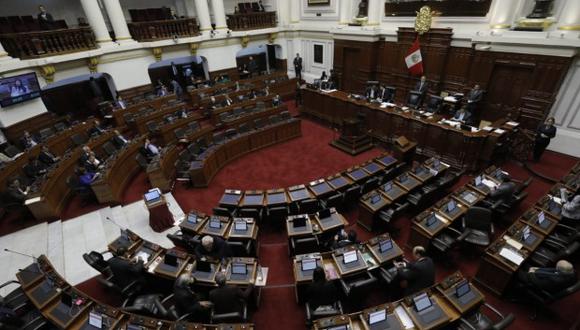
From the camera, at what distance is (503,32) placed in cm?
1008

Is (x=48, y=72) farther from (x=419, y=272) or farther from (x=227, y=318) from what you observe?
(x=419, y=272)

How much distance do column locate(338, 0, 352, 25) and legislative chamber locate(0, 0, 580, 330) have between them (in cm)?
11

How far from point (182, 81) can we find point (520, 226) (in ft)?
60.0

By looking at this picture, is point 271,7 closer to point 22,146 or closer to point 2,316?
point 22,146

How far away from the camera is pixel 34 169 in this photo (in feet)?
29.5

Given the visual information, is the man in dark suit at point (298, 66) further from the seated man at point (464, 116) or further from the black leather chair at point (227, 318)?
the black leather chair at point (227, 318)

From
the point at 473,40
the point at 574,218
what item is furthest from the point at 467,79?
the point at 574,218

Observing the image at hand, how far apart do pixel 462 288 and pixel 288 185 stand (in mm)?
5773

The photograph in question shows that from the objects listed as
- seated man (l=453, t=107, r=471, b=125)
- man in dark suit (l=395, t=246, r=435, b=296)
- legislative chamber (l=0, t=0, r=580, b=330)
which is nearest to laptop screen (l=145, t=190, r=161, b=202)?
legislative chamber (l=0, t=0, r=580, b=330)

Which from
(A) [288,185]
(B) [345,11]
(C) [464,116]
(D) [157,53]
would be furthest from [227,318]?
(B) [345,11]

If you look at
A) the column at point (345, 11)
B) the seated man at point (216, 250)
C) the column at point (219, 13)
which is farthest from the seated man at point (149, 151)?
the column at point (345, 11)

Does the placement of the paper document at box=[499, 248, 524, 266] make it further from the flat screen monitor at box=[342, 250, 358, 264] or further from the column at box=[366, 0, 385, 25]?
the column at box=[366, 0, 385, 25]

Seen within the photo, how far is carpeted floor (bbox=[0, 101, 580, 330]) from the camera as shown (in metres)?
5.34

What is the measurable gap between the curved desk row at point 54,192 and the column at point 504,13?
15.3 m
